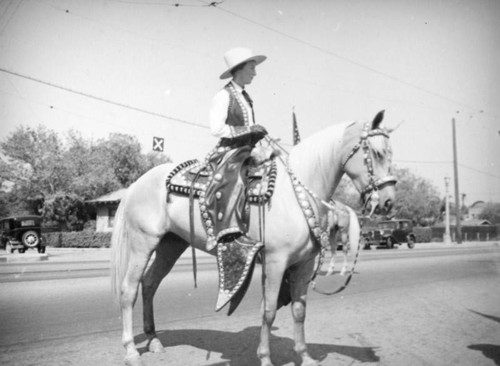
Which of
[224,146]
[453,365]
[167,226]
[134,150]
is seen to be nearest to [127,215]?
[167,226]

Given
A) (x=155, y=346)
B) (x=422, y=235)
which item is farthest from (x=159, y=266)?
(x=422, y=235)

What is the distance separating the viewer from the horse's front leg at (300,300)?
4.11 metres

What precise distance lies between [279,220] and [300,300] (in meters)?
0.87

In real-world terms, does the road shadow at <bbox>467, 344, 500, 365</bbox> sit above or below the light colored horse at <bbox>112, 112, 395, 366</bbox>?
below

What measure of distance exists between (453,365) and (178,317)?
3830 mm

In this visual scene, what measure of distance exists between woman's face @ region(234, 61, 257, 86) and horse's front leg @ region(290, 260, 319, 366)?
1.90 m

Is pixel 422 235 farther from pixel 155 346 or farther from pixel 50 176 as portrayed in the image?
pixel 155 346

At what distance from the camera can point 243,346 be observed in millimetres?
4895

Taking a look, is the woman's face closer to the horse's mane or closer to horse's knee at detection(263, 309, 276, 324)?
the horse's mane

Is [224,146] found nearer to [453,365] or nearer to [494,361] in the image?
[453,365]

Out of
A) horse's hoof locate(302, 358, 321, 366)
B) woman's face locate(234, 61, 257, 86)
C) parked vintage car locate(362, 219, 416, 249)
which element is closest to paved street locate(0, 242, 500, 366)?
horse's hoof locate(302, 358, 321, 366)

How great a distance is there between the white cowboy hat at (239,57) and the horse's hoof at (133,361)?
117 inches

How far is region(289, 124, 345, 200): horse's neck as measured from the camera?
13.5 ft

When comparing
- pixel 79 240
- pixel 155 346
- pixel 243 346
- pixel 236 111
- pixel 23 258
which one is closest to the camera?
pixel 236 111
